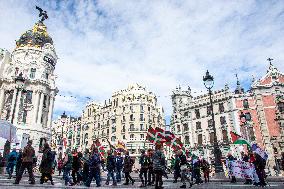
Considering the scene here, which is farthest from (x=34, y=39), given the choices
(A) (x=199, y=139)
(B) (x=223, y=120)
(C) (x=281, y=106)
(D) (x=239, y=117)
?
(C) (x=281, y=106)

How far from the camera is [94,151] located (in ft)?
36.2

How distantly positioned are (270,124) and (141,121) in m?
29.1

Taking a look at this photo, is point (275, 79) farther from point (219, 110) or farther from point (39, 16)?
point (39, 16)

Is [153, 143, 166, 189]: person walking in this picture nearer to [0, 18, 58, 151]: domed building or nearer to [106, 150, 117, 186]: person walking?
[106, 150, 117, 186]: person walking

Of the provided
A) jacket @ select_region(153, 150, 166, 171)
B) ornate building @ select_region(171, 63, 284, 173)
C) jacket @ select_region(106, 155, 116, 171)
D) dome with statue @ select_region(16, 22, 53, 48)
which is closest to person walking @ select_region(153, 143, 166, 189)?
jacket @ select_region(153, 150, 166, 171)

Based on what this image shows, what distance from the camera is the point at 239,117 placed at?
43.3 meters

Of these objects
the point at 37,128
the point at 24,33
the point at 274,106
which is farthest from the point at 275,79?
the point at 24,33

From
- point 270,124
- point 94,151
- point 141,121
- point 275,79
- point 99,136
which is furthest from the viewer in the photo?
point 99,136

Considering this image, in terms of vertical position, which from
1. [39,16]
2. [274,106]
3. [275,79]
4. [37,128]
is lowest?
[37,128]

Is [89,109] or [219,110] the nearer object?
[219,110]

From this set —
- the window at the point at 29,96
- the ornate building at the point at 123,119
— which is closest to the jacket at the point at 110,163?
the window at the point at 29,96

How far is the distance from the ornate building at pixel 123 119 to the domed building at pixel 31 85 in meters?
20.8

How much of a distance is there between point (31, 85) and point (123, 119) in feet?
83.0

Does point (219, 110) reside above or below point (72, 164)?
above
